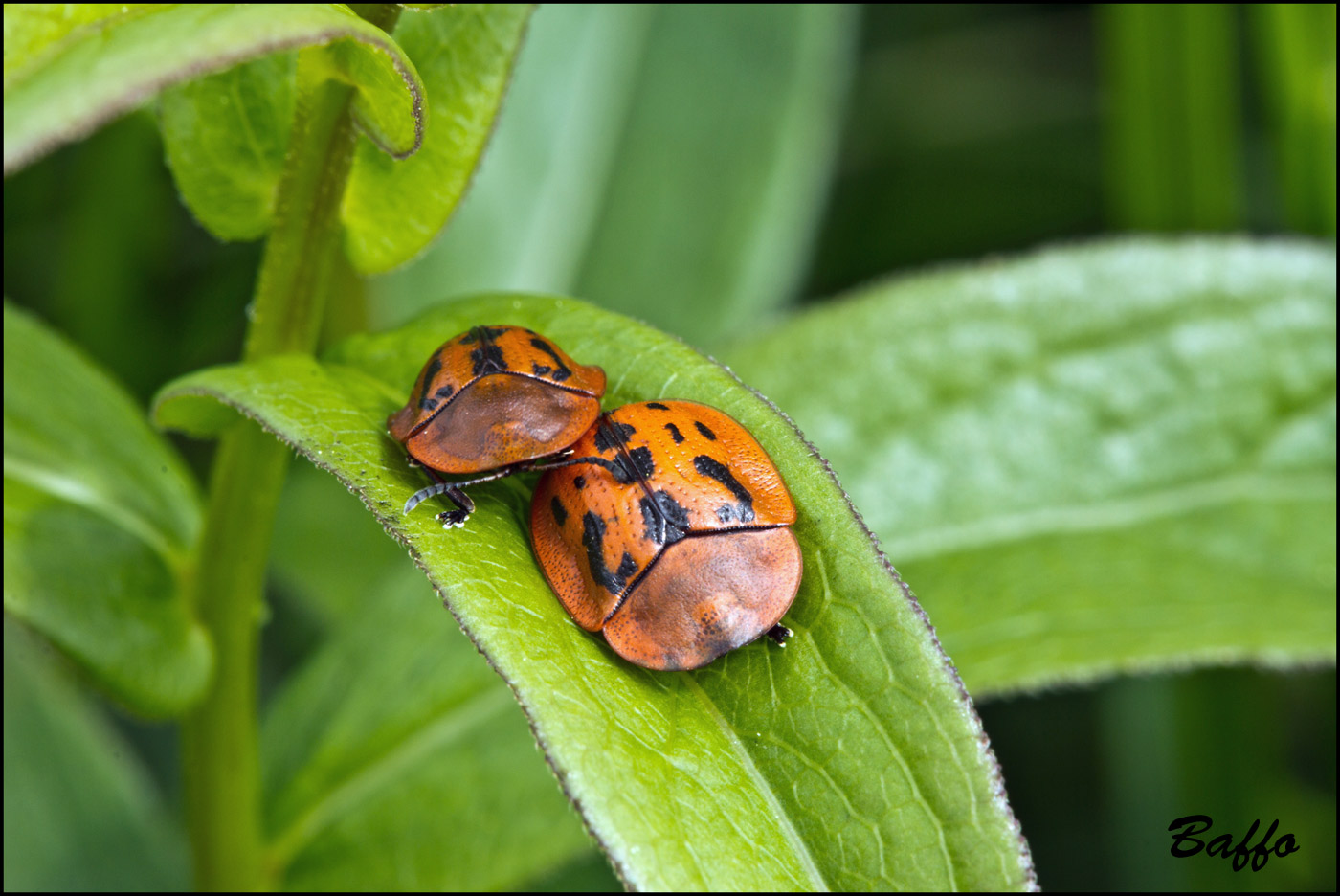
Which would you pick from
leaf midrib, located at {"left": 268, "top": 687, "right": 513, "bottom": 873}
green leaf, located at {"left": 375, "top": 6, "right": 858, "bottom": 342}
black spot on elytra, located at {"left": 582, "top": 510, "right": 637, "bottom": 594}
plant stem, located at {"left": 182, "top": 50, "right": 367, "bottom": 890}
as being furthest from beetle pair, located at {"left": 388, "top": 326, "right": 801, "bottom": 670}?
green leaf, located at {"left": 375, "top": 6, "right": 858, "bottom": 342}

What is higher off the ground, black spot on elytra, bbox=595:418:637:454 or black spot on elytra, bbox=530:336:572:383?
black spot on elytra, bbox=530:336:572:383

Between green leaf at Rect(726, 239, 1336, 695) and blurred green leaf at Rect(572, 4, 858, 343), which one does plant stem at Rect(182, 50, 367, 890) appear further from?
blurred green leaf at Rect(572, 4, 858, 343)

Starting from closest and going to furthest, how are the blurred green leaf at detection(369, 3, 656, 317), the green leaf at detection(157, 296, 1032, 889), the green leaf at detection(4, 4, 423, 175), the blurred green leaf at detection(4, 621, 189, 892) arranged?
the green leaf at detection(4, 4, 423, 175) < the green leaf at detection(157, 296, 1032, 889) < the blurred green leaf at detection(4, 621, 189, 892) < the blurred green leaf at detection(369, 3, 656, 317)

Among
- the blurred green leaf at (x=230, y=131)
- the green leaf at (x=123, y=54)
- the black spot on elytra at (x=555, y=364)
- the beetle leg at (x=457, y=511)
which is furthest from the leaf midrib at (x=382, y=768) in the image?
the green leaf at (x=123, y=54)

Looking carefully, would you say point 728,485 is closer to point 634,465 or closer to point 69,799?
point 634,465

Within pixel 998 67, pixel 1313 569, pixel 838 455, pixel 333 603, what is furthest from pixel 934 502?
pixel 998 67

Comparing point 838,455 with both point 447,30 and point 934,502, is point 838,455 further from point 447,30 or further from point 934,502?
point 447,30
